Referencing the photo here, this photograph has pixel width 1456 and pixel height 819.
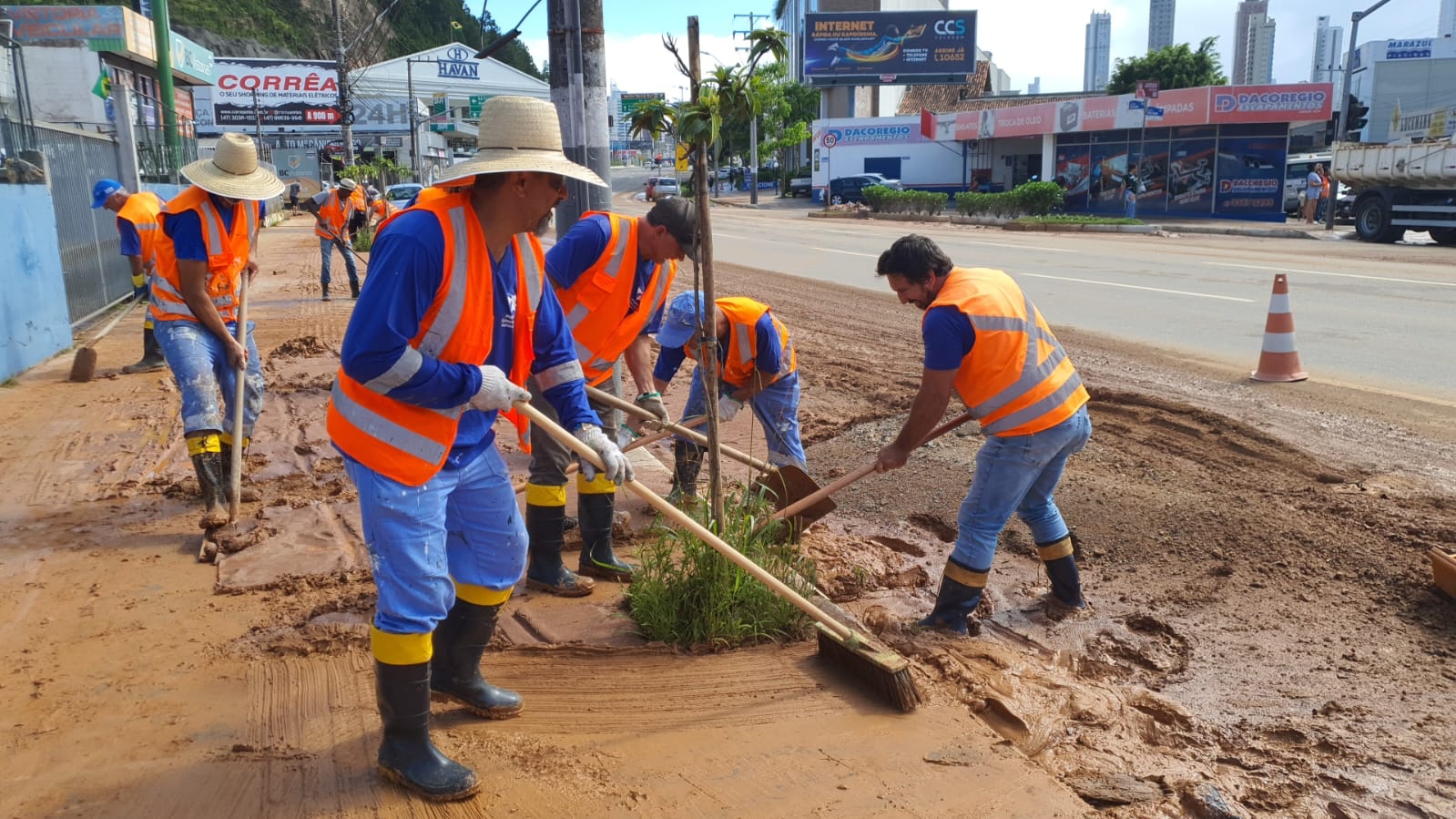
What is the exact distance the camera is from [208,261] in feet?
16.9

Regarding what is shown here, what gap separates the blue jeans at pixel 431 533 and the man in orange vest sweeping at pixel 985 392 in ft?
5.35

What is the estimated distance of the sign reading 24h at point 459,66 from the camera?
6259 cm

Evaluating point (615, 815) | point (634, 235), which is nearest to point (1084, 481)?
point (634, 235)

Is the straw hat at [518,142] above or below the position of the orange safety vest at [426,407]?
above

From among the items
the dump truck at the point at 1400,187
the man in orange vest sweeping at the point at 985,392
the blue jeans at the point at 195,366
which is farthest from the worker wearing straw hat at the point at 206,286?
the dump truck at the point at 1400,187

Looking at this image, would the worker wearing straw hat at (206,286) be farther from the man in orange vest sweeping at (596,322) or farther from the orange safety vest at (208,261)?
the man in orange vest sweeping at (596,322)

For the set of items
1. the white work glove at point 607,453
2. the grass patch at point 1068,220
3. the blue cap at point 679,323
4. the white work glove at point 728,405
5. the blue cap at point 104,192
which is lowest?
the white work glove at point 728,405

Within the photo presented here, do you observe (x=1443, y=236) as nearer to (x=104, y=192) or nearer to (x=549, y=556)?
(x=549, y=556)

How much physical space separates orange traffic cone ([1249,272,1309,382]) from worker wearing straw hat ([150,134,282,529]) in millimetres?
6763

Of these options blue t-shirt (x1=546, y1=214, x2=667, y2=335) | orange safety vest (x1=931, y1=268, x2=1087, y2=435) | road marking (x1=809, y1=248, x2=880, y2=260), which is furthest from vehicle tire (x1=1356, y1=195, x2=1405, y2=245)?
blue t-shirt (x1=546, y1=214, x2=667, y2=335)

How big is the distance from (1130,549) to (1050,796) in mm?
2347

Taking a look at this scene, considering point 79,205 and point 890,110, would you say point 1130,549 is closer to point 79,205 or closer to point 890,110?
point 79,205

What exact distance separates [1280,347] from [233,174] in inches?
277

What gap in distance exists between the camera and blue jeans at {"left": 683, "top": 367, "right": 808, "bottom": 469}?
5172mm
